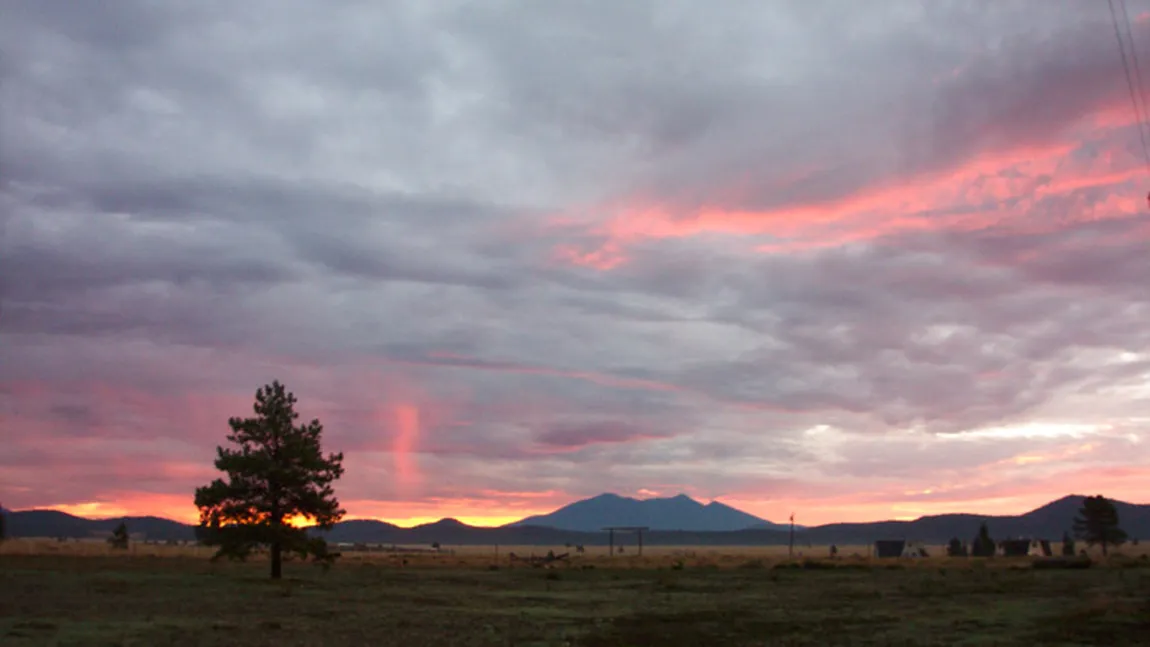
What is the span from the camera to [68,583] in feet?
185

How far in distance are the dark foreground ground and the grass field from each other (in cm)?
8

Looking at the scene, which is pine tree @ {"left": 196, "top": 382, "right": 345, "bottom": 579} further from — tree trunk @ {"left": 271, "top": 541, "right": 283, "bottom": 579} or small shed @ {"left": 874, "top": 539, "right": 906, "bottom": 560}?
small shed @ {"left": 874, "top": 539, "right": 906, "bottom": 560}

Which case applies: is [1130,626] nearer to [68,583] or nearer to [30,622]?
[30,622]

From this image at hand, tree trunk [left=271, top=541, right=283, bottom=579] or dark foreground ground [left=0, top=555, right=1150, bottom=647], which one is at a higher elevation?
tree trunk [left=271, top=541, right=283, bottom=579]

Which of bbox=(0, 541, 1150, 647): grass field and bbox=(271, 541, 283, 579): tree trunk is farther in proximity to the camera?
bbox=(271, 541, 283, 579): tree trunk

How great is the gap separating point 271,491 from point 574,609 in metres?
28.1

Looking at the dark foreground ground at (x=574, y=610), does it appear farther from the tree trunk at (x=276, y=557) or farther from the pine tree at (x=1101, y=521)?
the pine tree at (x=1101, y=521)

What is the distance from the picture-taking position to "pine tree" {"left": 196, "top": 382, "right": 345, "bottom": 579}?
62.4 m

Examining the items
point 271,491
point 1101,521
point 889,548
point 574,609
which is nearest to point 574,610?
point 574,609

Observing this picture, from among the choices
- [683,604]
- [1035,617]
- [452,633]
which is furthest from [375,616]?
[1035,617]

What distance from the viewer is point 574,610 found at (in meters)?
42.6

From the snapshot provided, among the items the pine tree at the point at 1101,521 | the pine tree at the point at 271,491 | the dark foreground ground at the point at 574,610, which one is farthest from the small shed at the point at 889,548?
the pine tree at the point at 271,491

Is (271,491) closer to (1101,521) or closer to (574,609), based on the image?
(574,609)

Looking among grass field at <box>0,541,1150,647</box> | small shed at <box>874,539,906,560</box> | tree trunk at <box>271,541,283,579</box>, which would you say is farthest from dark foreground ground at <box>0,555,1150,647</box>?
small shed at <box>874,539,906,560</box>
